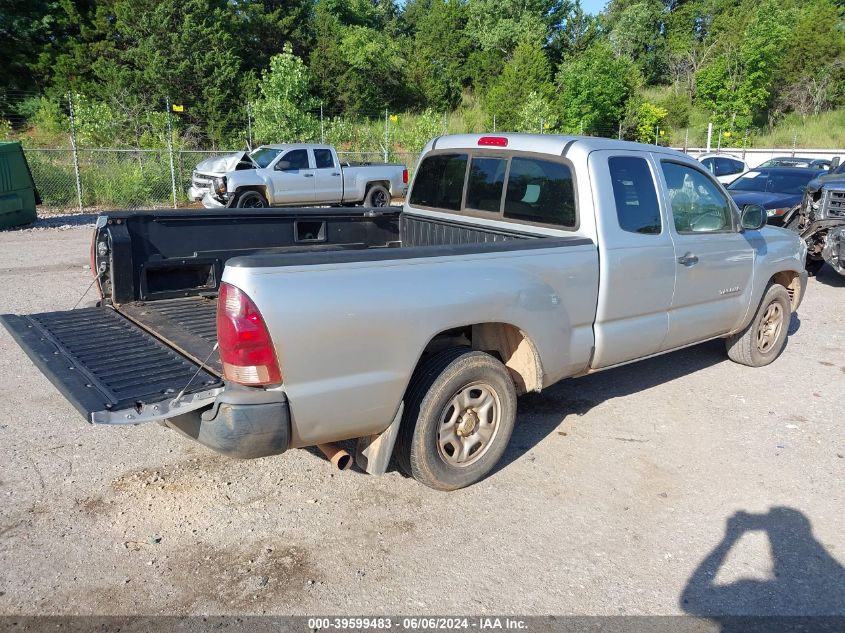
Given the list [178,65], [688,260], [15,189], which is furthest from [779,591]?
[178,65]

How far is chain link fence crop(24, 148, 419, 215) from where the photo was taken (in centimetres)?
1892

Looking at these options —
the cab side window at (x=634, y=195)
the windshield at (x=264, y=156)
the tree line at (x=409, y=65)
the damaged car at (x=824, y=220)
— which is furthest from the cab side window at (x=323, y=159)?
the cab side window at (x=634, y=195)

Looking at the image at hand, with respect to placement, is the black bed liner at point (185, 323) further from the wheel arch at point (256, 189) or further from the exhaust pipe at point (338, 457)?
the wheel arch at point (256, 189)

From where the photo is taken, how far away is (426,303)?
3.56 m

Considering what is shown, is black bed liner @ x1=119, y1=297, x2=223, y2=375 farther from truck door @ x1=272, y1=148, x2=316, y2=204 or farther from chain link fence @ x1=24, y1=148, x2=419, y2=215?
chain link fence @ x1=24, y1=148, x2=419, y2=215

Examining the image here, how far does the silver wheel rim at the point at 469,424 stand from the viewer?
4031mm

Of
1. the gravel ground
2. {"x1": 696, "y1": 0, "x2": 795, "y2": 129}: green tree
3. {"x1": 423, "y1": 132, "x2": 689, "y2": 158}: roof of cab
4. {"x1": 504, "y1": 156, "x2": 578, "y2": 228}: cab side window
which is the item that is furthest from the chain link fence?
{"x1": 696, "y1": 0, "x2": 795, "y2": 129}: green tree

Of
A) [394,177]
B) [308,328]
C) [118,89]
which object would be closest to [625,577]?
[308,328]

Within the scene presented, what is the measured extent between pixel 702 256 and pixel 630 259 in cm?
96

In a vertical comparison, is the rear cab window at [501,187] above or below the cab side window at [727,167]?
above

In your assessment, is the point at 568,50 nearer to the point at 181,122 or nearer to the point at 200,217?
the point at 181,122

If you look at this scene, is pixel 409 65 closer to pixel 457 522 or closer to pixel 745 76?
pixel 745 76

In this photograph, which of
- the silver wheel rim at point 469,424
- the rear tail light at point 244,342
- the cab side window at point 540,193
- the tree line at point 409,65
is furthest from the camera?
the tree line at point 409,65

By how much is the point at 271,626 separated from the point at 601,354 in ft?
8.90
